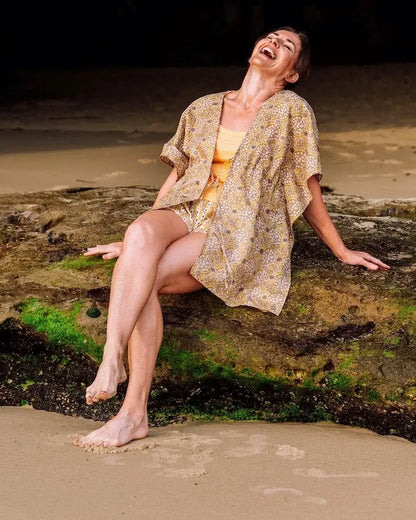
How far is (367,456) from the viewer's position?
9.25 feet

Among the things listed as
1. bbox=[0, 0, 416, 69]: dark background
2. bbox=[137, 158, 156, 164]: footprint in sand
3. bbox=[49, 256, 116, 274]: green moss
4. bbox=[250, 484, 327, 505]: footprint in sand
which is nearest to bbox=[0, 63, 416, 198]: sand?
bbox=[137, 158, 156, 164]: footprint in sand

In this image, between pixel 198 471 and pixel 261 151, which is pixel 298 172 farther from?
pixel 198 471

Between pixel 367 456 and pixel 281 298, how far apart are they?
2.18 ft

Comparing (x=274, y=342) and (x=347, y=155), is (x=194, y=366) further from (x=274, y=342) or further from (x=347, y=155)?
(x=347, y=155)

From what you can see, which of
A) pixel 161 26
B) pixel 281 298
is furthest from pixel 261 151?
pixel 161 26

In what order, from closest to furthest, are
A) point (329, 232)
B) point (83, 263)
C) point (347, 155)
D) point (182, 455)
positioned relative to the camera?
1. point (182, 455)
2. point (329, 232)
3. point (83, 263)
4. point (347, 155)

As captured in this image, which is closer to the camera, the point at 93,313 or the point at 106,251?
the point at 93,313

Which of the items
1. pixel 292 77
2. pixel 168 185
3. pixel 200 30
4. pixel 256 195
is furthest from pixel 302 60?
pixel 200 30

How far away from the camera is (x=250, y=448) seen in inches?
113

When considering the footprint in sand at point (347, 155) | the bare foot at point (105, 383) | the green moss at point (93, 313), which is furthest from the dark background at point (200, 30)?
the bare foot at point (105, 383)

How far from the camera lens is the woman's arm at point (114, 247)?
3.56 metres

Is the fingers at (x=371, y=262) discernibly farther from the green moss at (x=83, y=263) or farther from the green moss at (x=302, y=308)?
the green moss at (x=83, y=263)

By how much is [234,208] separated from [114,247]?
0.52 m

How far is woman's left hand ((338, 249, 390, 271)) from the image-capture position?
11.3 feet
